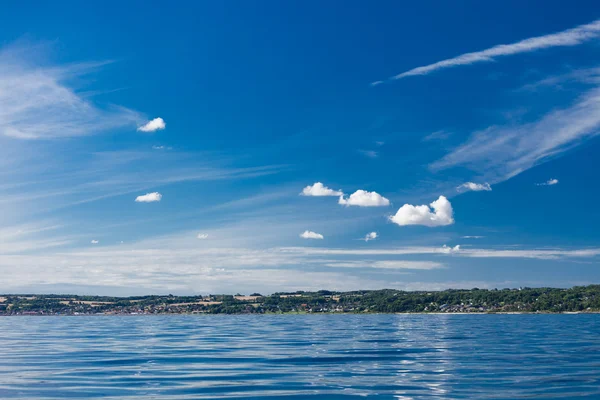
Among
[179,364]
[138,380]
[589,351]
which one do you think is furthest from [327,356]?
[589,351]

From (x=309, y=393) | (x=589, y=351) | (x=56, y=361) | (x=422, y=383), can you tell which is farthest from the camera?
(x=589, y=351)

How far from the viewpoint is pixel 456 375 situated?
126ft

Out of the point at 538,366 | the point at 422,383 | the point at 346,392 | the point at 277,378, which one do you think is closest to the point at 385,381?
the point at 422,383

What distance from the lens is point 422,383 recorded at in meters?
35.2

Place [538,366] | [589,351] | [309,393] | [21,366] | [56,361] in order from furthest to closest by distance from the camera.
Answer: [589,351]
[56,361]
[21,366]
[538,366]
[309,393]

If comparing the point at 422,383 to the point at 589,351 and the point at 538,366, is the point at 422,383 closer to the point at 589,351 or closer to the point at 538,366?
the point at 538,366

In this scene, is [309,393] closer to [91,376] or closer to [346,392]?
[346,392]

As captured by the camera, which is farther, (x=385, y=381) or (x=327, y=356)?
(x=327, y=356)

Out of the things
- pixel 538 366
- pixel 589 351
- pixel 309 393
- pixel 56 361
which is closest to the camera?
pixel 309 393

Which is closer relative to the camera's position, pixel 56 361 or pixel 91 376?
pixel 91 376

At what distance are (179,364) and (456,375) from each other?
21.2 metres

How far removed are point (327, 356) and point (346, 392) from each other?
799 inches

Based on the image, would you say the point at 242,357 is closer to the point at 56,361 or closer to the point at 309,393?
the point at 56,361

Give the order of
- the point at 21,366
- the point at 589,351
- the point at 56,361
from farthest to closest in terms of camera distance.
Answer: the point at 589,351, the point at 56,361, the point at 21,366
